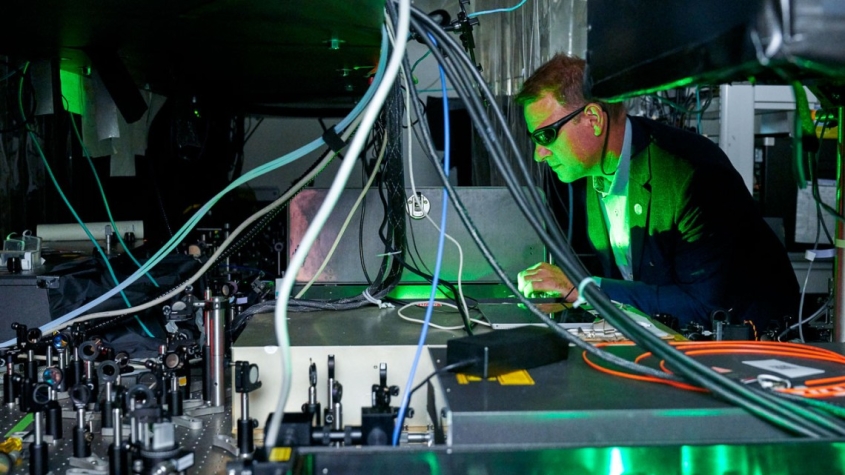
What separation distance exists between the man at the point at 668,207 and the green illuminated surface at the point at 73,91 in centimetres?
127

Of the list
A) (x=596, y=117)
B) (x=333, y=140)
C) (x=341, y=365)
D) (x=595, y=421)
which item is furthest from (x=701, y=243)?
(x=595, y=421)

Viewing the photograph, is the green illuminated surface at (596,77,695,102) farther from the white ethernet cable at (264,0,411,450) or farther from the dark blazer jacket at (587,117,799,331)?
the dark blazer jacket at (587,117,799,331)

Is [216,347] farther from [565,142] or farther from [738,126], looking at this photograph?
[738,126]

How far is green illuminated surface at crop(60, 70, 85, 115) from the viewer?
6.57 feet

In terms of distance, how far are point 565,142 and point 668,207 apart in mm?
362

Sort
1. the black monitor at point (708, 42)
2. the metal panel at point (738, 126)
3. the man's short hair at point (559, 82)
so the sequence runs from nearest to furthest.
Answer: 1. the black monitor at point (708, 42)
2. the man's short hair at point (559, 82)
3. the metal panel at point (738, 126)

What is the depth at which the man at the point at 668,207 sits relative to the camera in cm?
208

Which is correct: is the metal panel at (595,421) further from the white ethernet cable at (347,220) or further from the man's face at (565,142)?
the man's face at (565,142)

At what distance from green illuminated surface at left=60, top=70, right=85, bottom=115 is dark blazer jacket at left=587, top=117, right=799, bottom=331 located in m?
1.56

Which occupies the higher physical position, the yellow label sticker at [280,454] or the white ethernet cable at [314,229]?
the white ethernet cable at [314,229]

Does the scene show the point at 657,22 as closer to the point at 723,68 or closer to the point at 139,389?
the point at 723,68

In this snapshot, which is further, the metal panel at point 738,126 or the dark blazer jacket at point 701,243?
the metal panel at point 738,126

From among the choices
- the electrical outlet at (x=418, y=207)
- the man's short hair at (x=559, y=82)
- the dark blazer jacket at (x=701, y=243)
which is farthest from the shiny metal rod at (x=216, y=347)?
the man's short hair at (x=559, y=82)

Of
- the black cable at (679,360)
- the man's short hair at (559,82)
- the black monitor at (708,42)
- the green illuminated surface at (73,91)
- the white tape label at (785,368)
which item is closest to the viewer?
the black monitor at (708,42)
